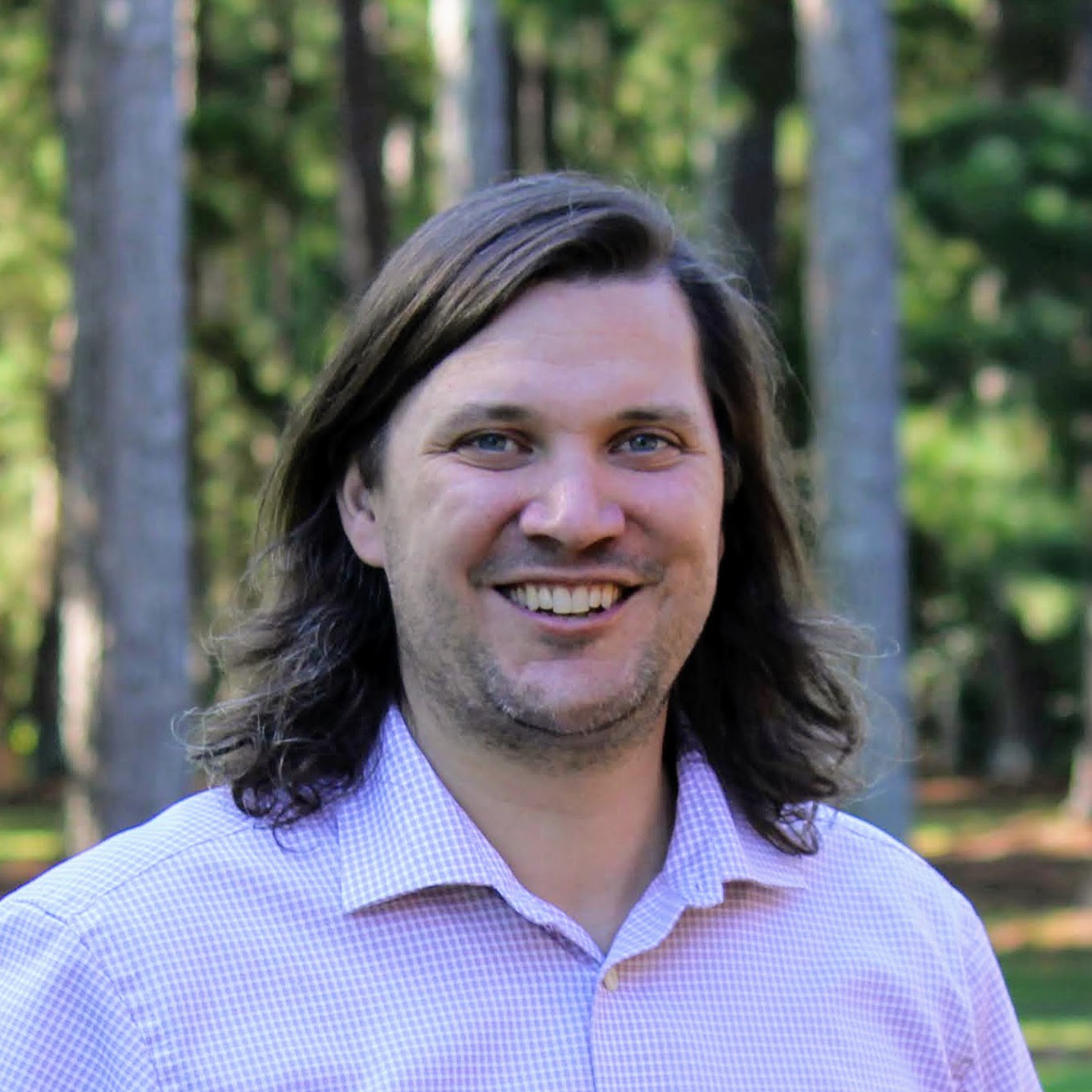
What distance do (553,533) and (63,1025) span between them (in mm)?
738

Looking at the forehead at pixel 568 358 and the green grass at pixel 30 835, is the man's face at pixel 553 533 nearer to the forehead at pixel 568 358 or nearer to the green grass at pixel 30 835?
the forehead at pixel 568 358

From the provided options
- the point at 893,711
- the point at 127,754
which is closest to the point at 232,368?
the point at 127,754

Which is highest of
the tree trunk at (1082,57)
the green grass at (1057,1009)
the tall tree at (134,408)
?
the tree trunk at (1082,57)

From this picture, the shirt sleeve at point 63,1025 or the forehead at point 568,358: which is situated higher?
the forehead at point 568,358

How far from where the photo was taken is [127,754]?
11.3m

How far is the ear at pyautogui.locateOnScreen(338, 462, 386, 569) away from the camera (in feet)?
8.96

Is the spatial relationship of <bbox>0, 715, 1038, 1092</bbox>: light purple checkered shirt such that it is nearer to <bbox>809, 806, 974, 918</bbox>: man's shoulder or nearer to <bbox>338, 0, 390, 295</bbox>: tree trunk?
<bbox>809, 806, 974, 918</bbox>: man's shoulder

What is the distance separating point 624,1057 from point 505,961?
17 cm

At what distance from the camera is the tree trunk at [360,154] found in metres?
20.7

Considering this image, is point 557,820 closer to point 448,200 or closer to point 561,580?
point 561,580

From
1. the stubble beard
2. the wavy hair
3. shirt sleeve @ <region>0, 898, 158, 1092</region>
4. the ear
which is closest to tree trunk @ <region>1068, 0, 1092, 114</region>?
the wavy hair

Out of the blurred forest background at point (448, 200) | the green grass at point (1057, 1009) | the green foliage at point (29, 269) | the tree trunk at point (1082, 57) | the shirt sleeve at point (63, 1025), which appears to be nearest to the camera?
A: the shirt sleeve at point (63, 1025)

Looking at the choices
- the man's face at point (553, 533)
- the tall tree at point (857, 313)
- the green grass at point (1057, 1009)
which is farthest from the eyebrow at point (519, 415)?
the tall tree at point (857, 313)

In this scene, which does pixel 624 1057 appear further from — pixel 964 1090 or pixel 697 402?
pixel 697 402
